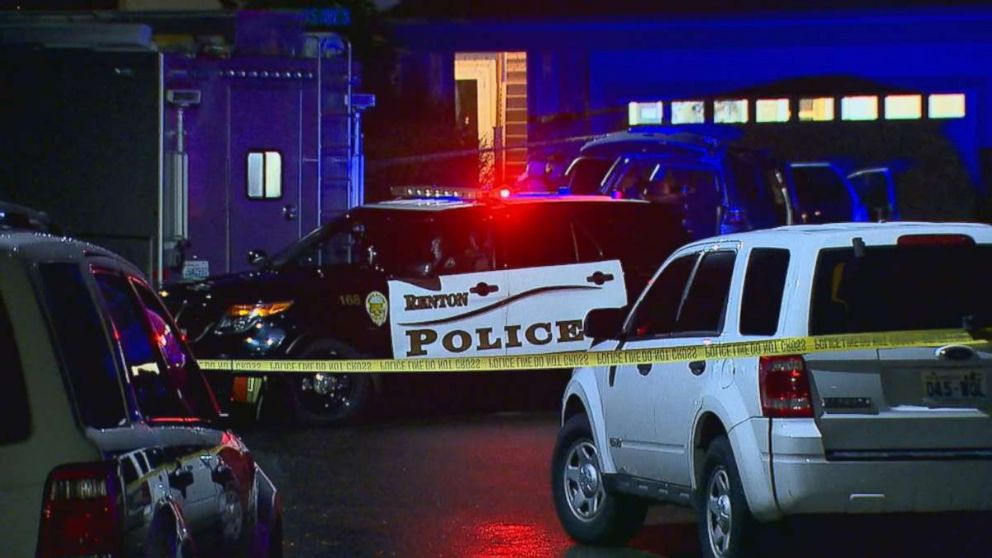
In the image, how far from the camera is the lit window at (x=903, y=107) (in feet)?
90.7

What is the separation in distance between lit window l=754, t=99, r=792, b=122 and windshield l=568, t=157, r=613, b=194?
7.78 meters

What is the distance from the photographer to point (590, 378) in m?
9.50

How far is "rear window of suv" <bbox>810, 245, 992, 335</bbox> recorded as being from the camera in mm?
7734

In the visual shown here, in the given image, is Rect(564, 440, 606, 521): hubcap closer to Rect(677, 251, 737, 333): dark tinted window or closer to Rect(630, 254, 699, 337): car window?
Rect(630, 254, 699, 337): car window

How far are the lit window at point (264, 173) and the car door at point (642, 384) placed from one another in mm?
7568

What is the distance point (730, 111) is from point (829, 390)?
20.6 meters

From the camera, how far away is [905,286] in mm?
7867

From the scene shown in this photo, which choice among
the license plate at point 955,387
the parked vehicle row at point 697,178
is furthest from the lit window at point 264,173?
the license plate at point 955,387

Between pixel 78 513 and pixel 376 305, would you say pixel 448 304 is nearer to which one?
pixel 376 305

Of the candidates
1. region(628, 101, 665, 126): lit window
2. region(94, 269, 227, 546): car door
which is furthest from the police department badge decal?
region(628, 101, 665, 126): lit window

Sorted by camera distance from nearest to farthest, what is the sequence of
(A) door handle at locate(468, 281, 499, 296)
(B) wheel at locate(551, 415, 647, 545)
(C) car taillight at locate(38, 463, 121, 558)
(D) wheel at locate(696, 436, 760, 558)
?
(C) car taillight at locate(38, 463, 121, 558), (D) wheel at locate(696, 436, 760, 558), (B) wheel at locate(551, 415, 647, 545), (A) door handle at locate(468, 281, 499, 296)

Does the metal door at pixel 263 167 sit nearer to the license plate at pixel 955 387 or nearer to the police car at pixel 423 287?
the police car at pixel 423 287

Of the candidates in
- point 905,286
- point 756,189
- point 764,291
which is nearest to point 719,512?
point 764,291

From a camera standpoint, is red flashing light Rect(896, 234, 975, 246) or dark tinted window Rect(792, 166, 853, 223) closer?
red flashing light Rect(896, 234, 975, 246)
